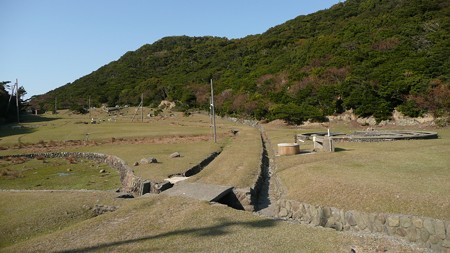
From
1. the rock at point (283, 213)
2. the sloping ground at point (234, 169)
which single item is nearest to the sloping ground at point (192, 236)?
the rock at point (283, 213)

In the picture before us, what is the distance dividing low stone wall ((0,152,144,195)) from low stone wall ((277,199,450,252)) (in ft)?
24.3

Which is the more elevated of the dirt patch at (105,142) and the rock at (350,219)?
the dirt patch at (105,142)

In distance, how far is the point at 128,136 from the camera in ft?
113

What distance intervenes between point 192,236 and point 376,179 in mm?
7278

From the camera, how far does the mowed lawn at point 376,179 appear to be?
9.45 m

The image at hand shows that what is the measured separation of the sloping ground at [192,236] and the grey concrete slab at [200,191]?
1.05 metres

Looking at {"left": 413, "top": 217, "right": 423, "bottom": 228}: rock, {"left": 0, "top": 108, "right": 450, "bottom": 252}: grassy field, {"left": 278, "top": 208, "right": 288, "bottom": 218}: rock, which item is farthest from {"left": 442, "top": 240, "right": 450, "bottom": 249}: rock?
{"left": 278, "top": 208, "right": 288, "bottom": 218}: rock

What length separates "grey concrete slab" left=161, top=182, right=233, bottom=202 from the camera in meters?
11.2

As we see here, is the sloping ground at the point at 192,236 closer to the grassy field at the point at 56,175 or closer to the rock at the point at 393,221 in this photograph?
the rock at the point at 393,221

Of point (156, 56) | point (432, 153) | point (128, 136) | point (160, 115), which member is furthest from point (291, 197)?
point (156, 56)

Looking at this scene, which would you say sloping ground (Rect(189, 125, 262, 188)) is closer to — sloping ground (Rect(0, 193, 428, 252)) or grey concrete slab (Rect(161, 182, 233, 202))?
grey concrete slab (Rect(161, 182, 233, 202))

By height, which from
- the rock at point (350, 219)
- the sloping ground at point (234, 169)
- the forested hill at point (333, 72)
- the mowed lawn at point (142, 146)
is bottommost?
the rock at point (350, 219)

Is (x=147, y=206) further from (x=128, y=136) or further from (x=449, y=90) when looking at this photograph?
(x=449, y=90)

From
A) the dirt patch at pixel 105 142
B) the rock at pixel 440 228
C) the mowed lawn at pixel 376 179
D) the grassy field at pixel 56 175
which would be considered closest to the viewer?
the rock at pixel 440 228
